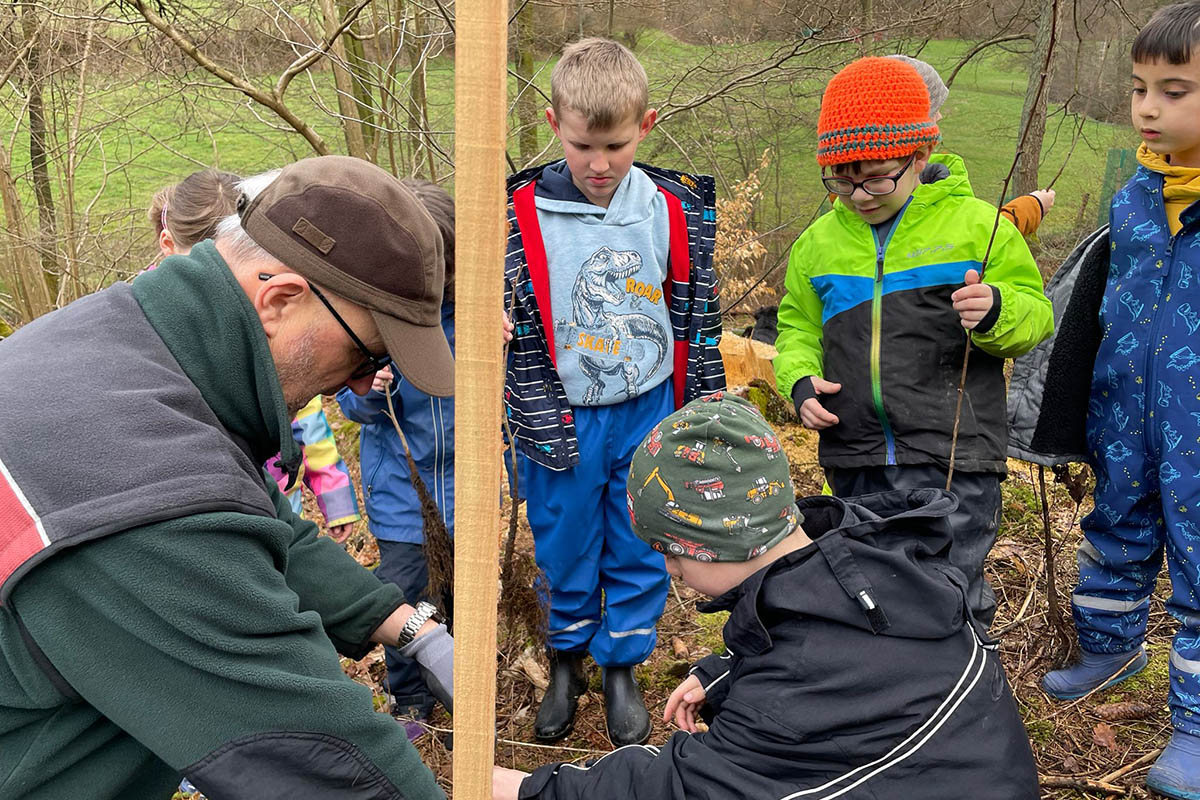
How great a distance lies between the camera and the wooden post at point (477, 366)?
107 centimetres

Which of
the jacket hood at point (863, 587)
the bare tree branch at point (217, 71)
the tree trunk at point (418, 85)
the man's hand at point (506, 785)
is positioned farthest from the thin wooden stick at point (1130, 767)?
the tree trunk at point (418, 85)

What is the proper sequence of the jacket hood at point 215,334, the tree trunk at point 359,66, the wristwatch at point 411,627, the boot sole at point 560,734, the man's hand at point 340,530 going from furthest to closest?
the tree trunk at point 359,66 → the man's hand at point 340,530 → the boot sole at point 560,734 → the wristwatch at point 411,627 → the jacket hood at point 215,334

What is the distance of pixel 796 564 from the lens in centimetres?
177

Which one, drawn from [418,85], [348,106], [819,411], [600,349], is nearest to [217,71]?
[348,106]

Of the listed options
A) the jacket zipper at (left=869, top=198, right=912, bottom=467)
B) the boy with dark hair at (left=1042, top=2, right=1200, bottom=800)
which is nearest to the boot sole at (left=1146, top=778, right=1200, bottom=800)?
the boy with dark hair at (left=1042, top=2, right=1200, bottom=800)

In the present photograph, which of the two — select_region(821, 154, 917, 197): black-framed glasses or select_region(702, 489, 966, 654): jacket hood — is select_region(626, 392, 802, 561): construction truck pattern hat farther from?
select_region(821, 154, 917, 197): black-framed glasses

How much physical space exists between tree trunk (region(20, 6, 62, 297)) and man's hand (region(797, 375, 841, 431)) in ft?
20.3

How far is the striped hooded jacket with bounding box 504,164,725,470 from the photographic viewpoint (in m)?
2.88

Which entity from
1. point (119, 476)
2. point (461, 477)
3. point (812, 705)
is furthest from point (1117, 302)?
point (119, 476)

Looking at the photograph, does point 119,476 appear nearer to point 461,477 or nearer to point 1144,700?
point 461,477

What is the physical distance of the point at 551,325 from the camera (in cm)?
293

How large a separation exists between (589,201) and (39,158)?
6441 mm

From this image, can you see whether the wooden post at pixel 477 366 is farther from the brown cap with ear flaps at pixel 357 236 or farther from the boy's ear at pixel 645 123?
the boy's ear at pixel 645 123

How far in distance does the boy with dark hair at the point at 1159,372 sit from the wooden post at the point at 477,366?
2.31 metres
